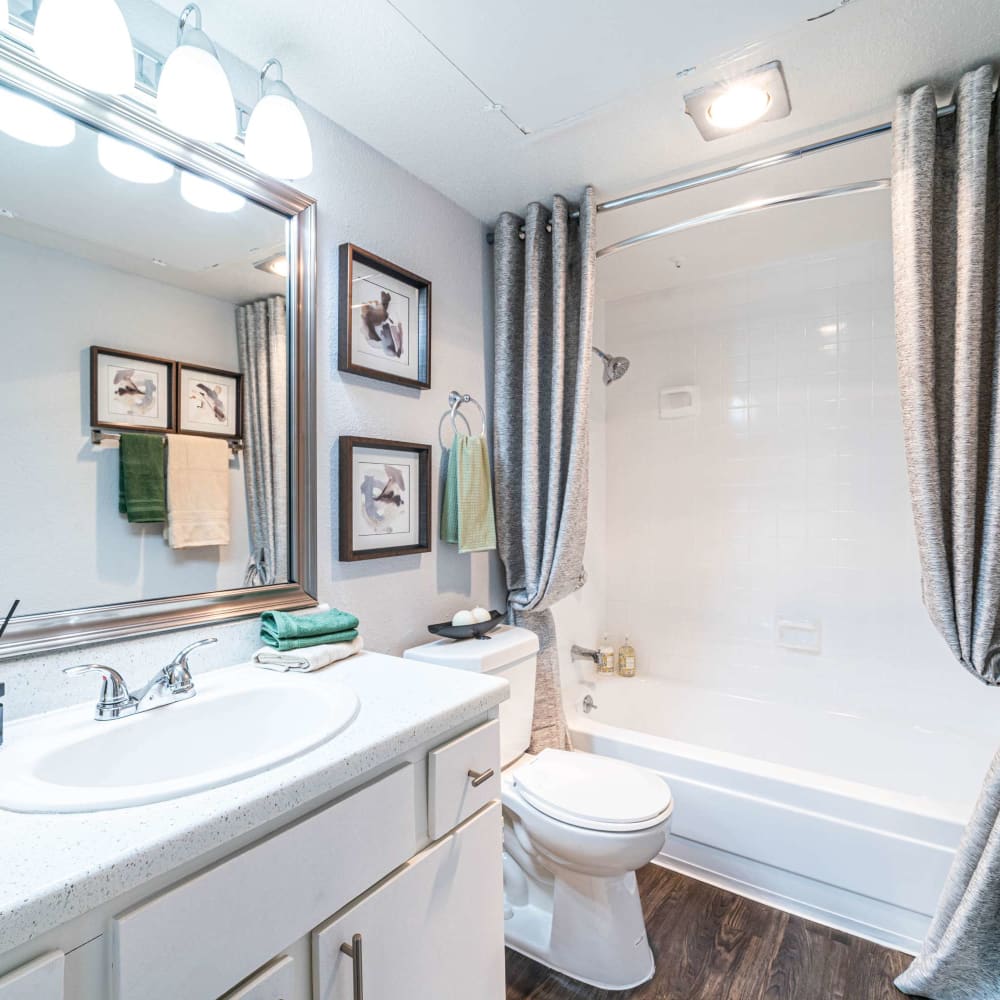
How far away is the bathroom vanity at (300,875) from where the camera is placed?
600 millimetres

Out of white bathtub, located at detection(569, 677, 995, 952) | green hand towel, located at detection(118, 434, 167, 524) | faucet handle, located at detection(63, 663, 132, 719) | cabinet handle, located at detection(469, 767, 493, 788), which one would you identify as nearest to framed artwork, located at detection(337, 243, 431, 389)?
green hand towel, located at detection(118, 434, 167, 524)

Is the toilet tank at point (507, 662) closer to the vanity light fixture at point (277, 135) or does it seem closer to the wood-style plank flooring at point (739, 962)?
the wood-style plank flooring at point (739, 962)

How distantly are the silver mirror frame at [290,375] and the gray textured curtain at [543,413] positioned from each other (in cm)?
77

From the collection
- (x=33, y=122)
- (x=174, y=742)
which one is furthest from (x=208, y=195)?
(x=174, y=742)

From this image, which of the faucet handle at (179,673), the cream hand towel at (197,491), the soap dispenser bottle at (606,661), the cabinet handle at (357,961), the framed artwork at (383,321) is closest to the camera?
the cabinet handle at (357,961)

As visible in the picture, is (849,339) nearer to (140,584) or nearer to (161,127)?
(161,127)

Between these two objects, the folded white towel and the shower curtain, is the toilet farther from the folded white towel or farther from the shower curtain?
the shower curtain

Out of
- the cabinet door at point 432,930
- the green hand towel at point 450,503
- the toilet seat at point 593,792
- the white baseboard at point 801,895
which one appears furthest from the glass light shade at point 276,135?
the white baseboard at point 801,895

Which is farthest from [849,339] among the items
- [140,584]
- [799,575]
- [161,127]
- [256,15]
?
[140,584]

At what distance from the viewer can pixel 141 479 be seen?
117 cm

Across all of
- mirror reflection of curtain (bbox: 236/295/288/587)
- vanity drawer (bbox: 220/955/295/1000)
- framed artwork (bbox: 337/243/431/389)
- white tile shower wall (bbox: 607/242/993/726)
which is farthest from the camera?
white tile shower wall (bbox: 607/242/993/726)

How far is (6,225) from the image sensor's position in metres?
1.02

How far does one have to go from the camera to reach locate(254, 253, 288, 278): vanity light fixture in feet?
4.67

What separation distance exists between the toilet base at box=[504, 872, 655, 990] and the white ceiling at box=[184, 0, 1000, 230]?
2.03 m
